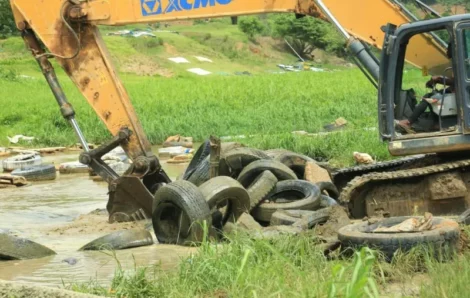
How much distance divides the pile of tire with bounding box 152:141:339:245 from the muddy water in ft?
1.09

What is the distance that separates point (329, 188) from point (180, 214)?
8.17 ft

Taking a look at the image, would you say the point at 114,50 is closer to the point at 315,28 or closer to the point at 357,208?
the point at 315,28

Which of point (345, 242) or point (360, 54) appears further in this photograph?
point (360, 54)

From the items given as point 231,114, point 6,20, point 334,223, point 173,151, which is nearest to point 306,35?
point 6,20

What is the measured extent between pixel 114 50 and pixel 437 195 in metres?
46.5

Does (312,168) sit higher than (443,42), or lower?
lower

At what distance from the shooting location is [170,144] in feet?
71.3

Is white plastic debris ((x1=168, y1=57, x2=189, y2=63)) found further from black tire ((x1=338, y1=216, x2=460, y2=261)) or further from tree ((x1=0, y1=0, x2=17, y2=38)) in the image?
black tire ((x1=338, y1=216, x2=460, y2=261))

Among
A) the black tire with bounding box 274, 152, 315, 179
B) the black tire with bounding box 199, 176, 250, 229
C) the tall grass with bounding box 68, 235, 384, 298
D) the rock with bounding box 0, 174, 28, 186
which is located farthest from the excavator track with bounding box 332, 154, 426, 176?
the rock with bounding box 0, 174, 28, 186

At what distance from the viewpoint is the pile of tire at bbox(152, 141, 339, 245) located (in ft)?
32.8

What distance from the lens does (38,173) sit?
56.4ft

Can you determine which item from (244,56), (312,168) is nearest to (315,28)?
(244,56)

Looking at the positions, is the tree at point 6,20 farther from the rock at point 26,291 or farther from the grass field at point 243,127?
the rock at point 26,291

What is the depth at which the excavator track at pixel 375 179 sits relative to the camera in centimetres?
1025
